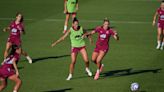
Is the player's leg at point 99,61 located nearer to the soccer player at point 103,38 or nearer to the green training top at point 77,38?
the soccer player at point 103,38

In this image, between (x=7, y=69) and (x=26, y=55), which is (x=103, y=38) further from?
(x=7, y=69)

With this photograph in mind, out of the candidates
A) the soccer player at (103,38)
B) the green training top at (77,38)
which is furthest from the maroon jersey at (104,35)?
the green training top at (77,38)

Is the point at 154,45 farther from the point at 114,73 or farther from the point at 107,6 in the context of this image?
the point at 107,6

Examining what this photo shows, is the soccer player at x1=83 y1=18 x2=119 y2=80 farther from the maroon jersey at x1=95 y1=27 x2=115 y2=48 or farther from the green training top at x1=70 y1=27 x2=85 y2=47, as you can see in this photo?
the green training top at x1=70 y1=27 x2=85 y2=47

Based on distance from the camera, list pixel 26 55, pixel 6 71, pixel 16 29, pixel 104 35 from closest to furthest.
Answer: pixel 6 71 → pixel 104 35 → pixel 16 29 → pixel 26 55

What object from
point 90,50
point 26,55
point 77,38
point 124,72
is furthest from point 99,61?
point 90,50

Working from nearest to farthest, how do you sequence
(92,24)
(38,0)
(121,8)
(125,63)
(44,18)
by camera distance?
(125,63), (92,24), (44,18), (121,8), (38,0)

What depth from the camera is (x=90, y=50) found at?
83.8 feet

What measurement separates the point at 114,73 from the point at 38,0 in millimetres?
24878

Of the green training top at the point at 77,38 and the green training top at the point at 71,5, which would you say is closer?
the green training top at the point at 77,38

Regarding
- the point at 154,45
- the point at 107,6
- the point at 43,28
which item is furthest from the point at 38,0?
the point at 154,45

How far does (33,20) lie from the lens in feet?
112

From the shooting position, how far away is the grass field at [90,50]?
62.9ft

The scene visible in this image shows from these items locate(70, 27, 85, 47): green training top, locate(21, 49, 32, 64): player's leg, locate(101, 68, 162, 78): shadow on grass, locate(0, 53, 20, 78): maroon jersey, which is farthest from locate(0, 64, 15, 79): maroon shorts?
locate(21, 49, 32, 64): player's leg
